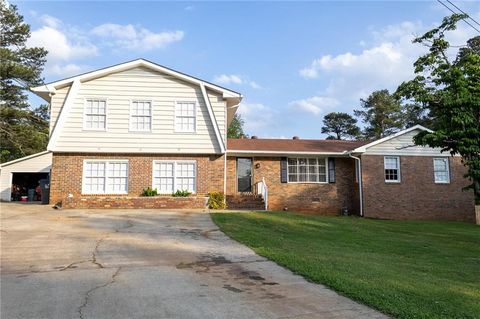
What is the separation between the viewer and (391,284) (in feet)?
21.0

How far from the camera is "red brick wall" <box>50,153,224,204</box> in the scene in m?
18.1

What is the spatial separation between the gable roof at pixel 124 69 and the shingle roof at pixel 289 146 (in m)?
3.27

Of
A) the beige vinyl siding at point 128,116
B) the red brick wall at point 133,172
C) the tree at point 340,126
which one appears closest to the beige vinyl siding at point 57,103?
the beige vinyl siding at point 128,116

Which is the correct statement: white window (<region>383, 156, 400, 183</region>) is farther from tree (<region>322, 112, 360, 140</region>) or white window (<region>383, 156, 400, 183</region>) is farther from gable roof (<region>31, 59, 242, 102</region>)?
tree (<region>322, 112, 360, 140</region>)

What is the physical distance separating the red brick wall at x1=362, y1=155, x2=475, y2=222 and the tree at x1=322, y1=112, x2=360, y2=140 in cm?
3948

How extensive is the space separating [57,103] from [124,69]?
11.0 ft

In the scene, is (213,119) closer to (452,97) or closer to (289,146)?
(289,146)

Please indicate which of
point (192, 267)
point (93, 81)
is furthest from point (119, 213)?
point (192, 267)

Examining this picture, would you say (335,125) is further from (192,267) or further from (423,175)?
(192,267)

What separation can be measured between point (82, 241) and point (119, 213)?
18.5 ft

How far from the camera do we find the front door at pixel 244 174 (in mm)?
21219

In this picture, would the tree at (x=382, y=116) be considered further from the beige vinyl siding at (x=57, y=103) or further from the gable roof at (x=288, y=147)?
the beige vinyl siding at (x=57, y=103)

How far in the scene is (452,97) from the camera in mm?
12656

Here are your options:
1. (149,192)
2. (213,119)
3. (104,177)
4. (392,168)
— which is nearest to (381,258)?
(213,119)
